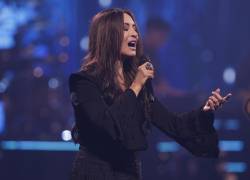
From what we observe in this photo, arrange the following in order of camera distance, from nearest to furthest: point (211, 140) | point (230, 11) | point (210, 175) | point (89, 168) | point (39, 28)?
point (89, 168)
point (211, 140)
point (210, 175)
point (230, 11)
point (39, 28)

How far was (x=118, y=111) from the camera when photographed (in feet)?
7.98

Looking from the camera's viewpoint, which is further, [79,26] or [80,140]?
[79,26]

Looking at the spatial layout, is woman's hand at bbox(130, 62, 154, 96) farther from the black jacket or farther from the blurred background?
the blurred background

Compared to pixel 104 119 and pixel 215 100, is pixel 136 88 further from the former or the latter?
pixel 215 100

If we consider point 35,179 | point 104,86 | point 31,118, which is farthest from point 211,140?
point 31,118

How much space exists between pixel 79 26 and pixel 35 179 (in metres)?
1.65

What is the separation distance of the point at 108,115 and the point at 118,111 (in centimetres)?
5

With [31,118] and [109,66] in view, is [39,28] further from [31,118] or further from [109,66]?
[109,66]

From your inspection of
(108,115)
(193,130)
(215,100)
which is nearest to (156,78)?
(193,130)

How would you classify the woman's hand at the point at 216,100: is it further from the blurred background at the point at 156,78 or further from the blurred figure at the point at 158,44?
the blurred figure at the point at 158,44

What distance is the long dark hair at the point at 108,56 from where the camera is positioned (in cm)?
259

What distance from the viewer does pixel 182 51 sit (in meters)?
6.19

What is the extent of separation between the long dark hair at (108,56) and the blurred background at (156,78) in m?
2.88

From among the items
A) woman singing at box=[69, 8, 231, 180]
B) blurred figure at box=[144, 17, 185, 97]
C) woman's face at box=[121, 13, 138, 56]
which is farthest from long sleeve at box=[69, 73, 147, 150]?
blurred figure at box=[144, 17, 185, 97]
